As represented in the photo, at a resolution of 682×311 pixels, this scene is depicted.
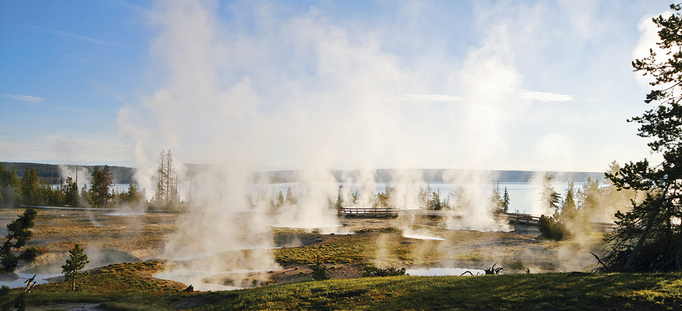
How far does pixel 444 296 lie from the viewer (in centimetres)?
1168

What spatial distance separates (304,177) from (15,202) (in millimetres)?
54049

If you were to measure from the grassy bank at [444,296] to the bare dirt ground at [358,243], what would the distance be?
7.93m

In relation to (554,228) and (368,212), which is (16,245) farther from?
(368,212)

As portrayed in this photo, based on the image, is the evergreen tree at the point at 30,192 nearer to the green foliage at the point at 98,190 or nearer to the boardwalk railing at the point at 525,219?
the green foliage at the point at 98,190

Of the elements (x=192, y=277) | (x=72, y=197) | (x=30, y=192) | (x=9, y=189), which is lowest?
(x=192, y=277)

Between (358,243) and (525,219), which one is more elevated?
(525,219)

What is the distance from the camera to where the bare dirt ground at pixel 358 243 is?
24562mm

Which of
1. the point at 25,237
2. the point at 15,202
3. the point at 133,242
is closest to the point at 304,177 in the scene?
the point at 133,242

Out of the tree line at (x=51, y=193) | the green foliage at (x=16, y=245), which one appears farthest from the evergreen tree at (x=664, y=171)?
the tree line at (x=51, y=193)

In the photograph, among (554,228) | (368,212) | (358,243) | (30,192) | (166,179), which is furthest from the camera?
(166,179)

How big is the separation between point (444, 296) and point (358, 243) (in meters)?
24.3

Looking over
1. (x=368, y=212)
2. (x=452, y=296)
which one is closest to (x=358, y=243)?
(x=452, y=296)

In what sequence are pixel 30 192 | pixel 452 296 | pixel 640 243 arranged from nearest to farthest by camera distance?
pixel 452 296 < pixel 640 243 < pixel 30 192

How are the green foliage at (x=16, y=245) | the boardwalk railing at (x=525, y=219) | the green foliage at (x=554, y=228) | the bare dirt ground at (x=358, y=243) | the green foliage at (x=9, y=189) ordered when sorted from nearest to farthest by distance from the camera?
the green foliage at (x=16, y=245)
the bare dirt ground at (x=358, y=243)
the green foliage at (x=554, y=228)
the boardwalk railing at (x=525, y=219)
the green foliage at (x=9, y=189)
